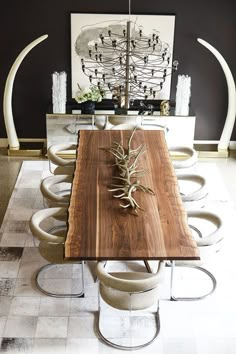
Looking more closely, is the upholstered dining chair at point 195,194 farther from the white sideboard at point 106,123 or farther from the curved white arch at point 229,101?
the curved white arch at point 229,101

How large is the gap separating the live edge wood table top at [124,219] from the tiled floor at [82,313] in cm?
61

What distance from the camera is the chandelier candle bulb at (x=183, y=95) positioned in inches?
287

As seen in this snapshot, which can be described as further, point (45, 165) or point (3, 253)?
point (45, 165)

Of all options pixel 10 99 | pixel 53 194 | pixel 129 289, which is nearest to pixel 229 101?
pixel 10 99

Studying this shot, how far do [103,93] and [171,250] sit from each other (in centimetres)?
388

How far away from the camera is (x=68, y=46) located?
7.44m

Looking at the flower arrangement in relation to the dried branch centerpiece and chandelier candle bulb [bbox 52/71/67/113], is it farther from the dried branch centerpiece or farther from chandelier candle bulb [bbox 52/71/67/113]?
the dried branch centerpiece

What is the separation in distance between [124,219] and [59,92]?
3369 millimetres

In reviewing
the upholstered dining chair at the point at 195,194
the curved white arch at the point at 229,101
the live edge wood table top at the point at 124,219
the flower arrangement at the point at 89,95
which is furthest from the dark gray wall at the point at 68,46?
the live edge wood table top at the point at 124,219

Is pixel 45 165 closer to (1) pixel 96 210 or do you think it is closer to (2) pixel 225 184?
(2) pixel 225 184

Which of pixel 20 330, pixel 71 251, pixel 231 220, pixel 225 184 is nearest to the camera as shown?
pixel 71 251

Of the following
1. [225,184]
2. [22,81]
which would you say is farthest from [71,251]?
[22,81]

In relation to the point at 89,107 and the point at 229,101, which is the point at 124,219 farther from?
the point at 229,101

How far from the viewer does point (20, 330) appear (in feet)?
14.3
